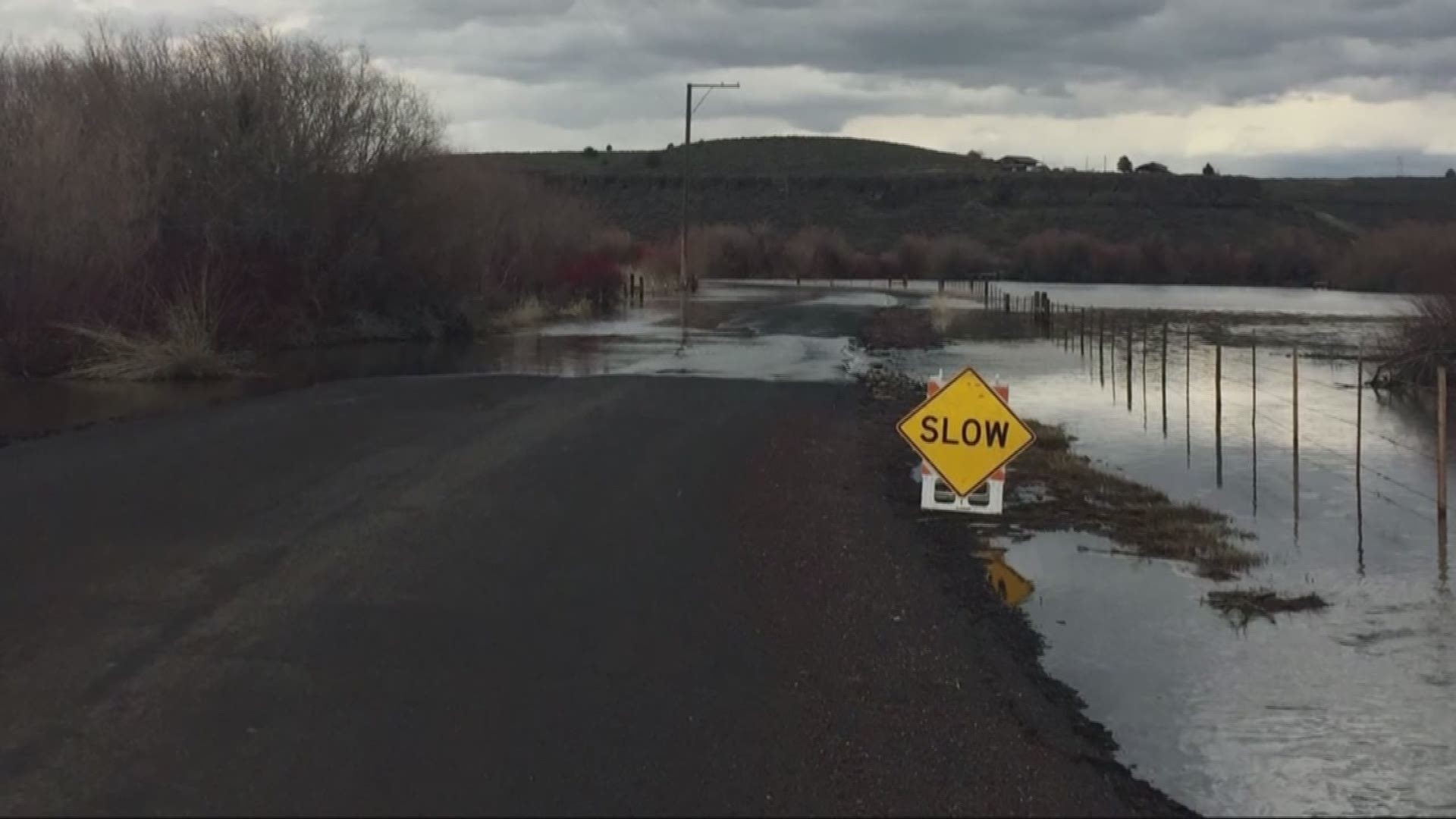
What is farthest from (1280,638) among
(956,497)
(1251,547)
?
(956,497)

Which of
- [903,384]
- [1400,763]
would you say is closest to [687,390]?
[903,384]

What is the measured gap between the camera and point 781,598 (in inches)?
337

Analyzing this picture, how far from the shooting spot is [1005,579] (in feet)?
33.6

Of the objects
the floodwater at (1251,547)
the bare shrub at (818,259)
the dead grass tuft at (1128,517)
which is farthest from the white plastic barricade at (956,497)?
the bare shrub at (818,259)

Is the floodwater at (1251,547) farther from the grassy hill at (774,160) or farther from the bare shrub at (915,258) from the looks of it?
the grassy hill at (774,160)

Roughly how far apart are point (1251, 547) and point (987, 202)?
389 ft

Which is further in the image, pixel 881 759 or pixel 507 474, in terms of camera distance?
pixel 507 474

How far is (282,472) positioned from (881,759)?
8595mm

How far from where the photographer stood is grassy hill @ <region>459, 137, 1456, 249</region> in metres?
119

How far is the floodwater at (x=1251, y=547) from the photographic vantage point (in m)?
6.82

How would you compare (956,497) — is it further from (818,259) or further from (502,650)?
(818,259)

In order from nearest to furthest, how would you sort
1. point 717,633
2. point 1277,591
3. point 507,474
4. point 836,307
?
point 717,633, point 1277,591, point 507,474, point 836,307

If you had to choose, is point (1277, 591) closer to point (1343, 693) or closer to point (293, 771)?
point (1343, 693)

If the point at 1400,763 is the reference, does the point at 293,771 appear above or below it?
above
